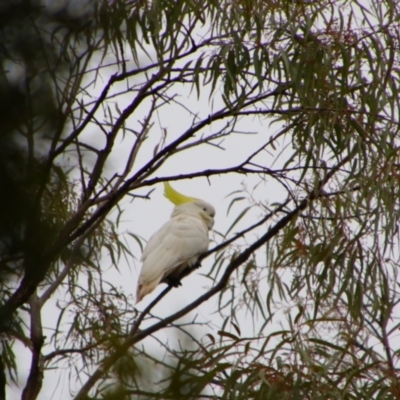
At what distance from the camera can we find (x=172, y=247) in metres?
3.56

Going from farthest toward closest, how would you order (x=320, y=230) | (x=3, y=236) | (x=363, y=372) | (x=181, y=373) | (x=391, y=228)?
1. (x=320, y=230)
2. (x=391, y=228)
3. (x=363, y=372)
4. (x=181, y=373)
5. (x=3, y=236)

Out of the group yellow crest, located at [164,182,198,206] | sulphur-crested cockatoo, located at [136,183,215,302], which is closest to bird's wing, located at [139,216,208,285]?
sulphur-crested cockatoo, located at [136,183,215,302]

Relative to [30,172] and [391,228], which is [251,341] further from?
[30,172]

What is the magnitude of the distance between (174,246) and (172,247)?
1 cm

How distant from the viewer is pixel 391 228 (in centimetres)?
221

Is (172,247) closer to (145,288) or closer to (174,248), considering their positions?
(174,248)

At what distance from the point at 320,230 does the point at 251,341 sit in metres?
0.45

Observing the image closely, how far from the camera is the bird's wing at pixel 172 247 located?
11.1ft

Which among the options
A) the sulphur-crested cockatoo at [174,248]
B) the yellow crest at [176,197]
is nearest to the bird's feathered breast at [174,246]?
the sulphur-crested cockatoo at [174,248]

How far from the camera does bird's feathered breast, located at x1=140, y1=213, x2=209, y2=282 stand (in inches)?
134

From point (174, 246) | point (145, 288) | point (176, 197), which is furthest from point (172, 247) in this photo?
point (176, 197)

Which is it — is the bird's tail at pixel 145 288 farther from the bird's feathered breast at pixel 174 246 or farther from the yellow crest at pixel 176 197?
the yellow crest at pixel 176 197

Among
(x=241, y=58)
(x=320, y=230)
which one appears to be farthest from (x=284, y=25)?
(x=320, y=230)

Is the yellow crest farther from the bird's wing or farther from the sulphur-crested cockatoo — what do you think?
the bird's wing
